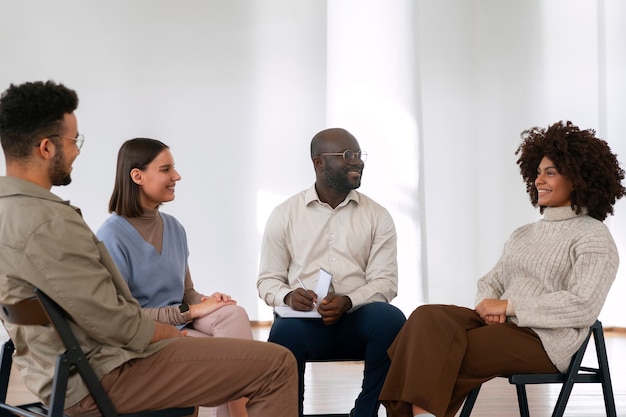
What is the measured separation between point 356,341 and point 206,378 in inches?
48.3

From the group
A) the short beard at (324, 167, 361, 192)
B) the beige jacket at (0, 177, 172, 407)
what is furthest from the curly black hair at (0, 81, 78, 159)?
the short beard at (324, 167, 361, 192)

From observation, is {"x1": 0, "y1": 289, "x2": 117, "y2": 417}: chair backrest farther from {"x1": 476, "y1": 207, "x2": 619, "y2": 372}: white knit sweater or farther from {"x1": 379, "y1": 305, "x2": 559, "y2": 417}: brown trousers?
{"x1": 476, "y1": 207, "x2": 619, "y2": 372}: white knit sweater

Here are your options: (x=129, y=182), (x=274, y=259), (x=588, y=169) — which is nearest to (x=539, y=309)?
(x=588, y=169)

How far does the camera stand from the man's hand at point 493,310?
3.29m

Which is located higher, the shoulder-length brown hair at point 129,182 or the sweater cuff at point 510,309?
the shoulder-length brown hair at point 129,182

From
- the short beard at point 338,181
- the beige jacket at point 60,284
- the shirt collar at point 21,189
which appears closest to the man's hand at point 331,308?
the short beard at point 338,181

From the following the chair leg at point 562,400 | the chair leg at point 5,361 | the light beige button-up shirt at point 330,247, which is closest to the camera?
the chair leg at point 5,361

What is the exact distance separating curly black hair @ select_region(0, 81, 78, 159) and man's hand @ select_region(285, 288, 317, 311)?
1442 mm

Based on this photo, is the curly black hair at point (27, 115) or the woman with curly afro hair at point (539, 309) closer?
the curly black hair at point (27, 115)

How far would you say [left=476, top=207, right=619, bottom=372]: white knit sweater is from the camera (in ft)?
10.3

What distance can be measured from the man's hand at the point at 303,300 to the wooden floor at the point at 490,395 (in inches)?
41.9

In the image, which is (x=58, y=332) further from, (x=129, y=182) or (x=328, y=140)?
(x=328, y=140)

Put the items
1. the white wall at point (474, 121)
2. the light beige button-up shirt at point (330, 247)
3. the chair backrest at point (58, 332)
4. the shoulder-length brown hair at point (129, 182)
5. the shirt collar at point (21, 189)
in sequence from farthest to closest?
the white wall at point (474, 121)
the light beige button-up shirt at point (330, 247)
the shoulder-length brown hair at point (129, 182)
the shirt collar at point (21, 189)
the chair backrest at point (58, 332)

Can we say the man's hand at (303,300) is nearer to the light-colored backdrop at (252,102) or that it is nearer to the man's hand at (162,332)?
the man's hand at (162,332)
